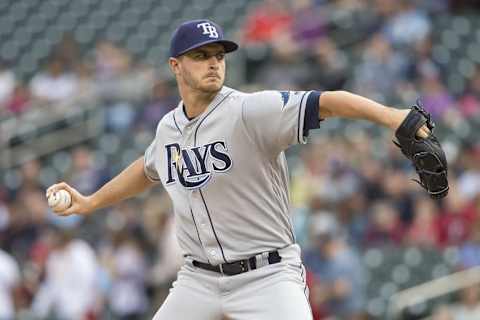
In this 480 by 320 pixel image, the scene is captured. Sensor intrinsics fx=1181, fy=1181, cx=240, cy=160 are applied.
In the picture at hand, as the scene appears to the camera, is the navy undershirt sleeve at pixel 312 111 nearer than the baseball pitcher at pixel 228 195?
Yes

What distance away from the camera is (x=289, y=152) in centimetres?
1212

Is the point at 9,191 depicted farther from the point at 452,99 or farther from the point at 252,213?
the point at 252,213

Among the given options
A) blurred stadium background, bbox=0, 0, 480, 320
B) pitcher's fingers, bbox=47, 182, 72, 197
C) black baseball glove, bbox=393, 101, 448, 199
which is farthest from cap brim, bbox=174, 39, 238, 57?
blurred stadium background, bbox=0, 0, 480, 320

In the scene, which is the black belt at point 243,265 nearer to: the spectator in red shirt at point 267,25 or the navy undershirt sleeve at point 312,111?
the navy undershirt sleeve at point 312,111

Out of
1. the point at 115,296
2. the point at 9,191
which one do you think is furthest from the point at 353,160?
the point at 9,191

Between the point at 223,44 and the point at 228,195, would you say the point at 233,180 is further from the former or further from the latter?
the point at 223,44

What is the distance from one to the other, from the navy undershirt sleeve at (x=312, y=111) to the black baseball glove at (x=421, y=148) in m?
0.43

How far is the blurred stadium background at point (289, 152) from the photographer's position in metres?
9.72

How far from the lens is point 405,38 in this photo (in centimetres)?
1248

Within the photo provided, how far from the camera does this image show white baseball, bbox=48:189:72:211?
5.62m

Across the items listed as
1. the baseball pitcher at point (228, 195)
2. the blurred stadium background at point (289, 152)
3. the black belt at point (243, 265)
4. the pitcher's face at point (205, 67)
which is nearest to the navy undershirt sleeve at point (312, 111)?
the baseball pitcher at point (228, 195)

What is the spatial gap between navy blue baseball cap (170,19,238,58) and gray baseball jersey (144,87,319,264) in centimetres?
26

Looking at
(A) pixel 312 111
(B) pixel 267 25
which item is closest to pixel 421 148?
(A) pixel 312 111

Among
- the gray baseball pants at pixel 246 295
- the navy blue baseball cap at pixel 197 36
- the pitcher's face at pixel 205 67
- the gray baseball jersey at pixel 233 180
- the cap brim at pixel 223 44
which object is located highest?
the navy blue baseball cap at pixel 197 36
